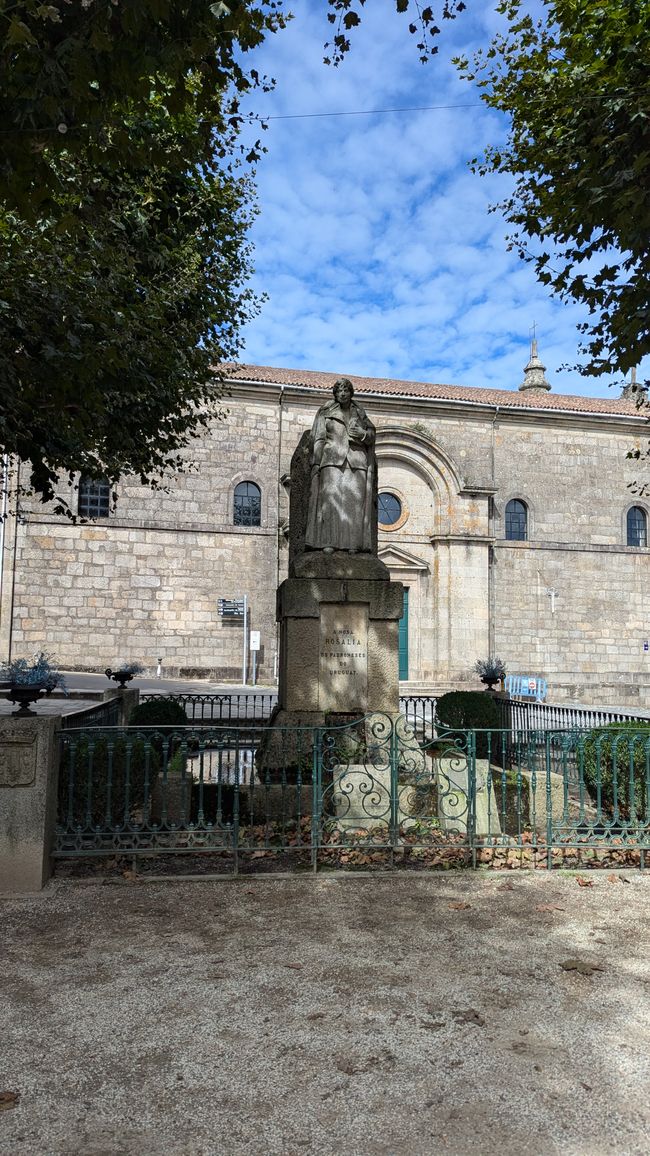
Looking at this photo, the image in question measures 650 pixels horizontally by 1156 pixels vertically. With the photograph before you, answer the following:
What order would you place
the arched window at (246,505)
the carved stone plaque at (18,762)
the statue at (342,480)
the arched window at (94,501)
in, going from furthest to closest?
the arched window at (246,505) → the arched window at (94,501) → the statue at (342,480) → the carved stone plaque at (18,762)

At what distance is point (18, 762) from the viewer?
469cm

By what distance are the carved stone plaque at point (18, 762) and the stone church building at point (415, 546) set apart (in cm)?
1550

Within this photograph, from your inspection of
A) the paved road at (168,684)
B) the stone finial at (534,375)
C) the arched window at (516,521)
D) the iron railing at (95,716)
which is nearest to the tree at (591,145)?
the iron railing at (95,716)

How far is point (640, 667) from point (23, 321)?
24209 millimetres

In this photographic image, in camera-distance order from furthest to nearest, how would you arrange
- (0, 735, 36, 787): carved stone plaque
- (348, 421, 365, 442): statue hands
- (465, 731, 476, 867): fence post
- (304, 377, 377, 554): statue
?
(348, 421, 365, 442): statue hands → (304, 377, 377, 554): statue → (465, 731, 476, 867): fence post → (0, 735, 36, 787): carved stone plaque

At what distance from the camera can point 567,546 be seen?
25.3 metres

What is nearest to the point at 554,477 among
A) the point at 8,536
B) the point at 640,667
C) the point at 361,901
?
the point at 640,667

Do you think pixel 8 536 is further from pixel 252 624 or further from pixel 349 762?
pixel 349 762

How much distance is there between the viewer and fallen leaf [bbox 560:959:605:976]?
3.62 meters

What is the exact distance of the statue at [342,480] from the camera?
785 cm

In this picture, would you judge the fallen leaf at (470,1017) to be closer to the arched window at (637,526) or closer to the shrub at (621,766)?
the shrub at (621,766)

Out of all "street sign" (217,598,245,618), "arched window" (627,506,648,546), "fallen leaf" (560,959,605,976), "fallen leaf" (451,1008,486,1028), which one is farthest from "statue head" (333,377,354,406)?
"arched window" (627,506,648,546)

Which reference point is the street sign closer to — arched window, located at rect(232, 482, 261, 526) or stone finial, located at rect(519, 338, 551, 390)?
arched window, located at rect(232, 482, 261, 526)

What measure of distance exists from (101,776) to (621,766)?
4.58m
